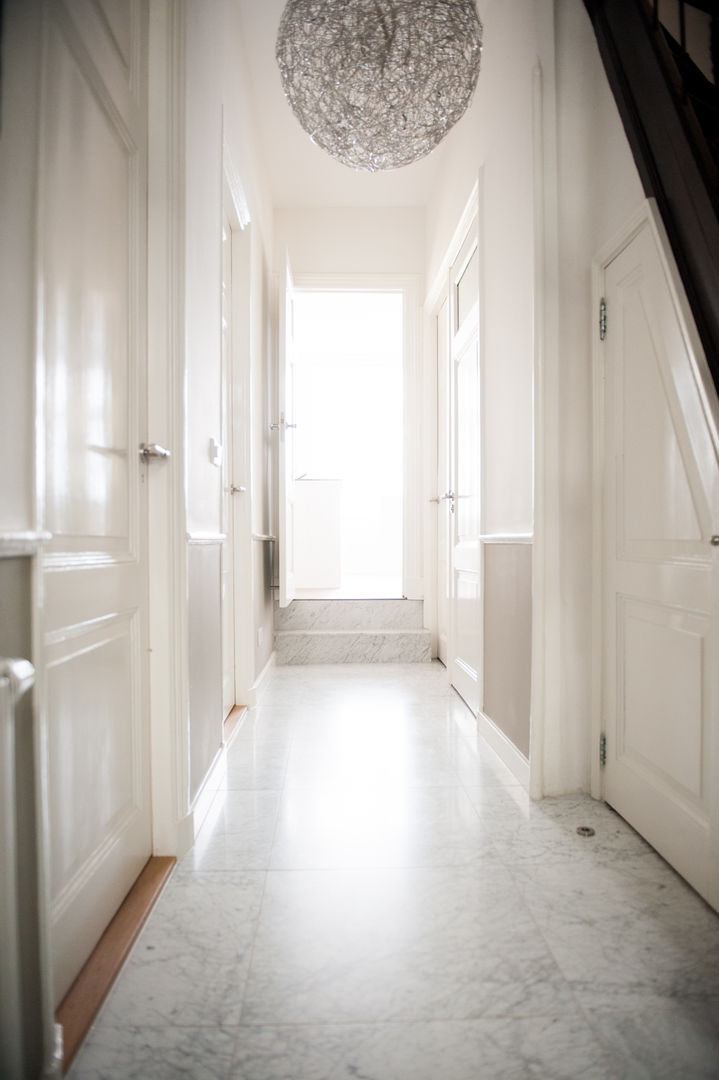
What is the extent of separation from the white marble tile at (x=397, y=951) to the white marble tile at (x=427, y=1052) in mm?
26

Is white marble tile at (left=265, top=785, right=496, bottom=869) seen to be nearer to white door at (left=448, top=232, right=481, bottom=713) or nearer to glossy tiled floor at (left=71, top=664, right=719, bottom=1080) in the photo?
glossy tiled floor at (left=71, top=664, right=719, bottom=1080)

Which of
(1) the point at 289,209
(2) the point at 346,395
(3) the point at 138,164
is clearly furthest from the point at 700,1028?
(2) the point at 346,395

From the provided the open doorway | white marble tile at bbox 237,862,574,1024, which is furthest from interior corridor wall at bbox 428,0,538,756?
the open doorway

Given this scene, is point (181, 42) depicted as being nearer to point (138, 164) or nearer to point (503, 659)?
point (138, 164)

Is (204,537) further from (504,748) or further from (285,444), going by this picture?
(285,444)

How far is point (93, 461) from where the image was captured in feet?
3.92

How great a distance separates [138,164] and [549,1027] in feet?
6.19

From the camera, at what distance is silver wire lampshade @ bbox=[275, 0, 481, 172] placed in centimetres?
168

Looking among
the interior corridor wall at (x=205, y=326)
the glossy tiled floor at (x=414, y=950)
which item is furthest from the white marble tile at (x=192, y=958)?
the interior corridor wall at (x=205, y=326)

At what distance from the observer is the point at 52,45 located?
100 centimetres

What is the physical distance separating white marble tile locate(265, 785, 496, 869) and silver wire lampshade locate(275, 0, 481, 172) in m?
2.02

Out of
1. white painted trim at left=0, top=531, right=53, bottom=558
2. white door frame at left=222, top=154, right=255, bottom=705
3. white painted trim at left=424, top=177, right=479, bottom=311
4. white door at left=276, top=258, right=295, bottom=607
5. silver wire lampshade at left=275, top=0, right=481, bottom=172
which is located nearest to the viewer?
white painted trim at left=0, top=531, right=53, bottom=558

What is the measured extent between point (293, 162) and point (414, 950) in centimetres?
400

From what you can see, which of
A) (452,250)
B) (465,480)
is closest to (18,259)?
(465,480)
